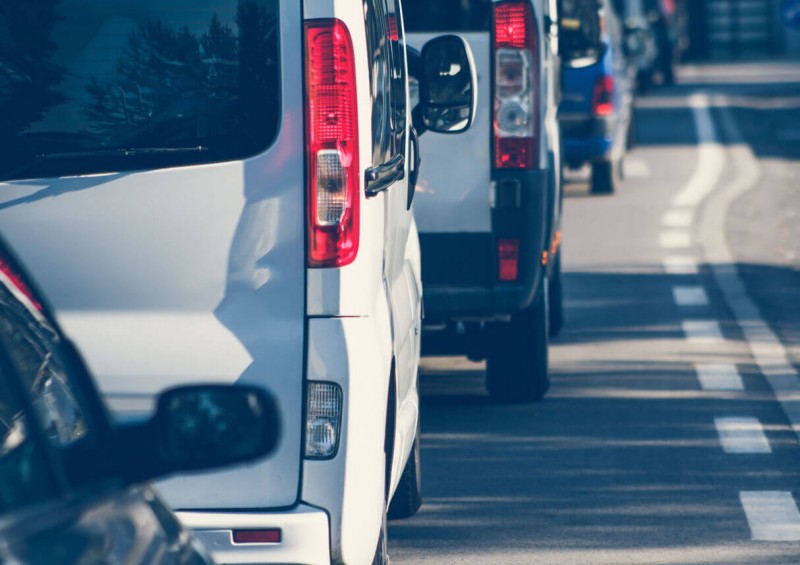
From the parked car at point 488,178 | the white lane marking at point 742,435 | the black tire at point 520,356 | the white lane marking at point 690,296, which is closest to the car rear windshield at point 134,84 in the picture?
the parked car at point 488,178

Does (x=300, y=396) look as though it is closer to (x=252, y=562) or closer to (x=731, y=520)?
(x=252, y=562)

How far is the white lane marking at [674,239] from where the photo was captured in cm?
1493

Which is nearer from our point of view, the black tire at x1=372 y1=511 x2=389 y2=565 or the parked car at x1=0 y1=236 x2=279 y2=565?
the parked car at x1=0 y1=236 x2=279 y2=565

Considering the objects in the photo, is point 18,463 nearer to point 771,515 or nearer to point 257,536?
point 257,536

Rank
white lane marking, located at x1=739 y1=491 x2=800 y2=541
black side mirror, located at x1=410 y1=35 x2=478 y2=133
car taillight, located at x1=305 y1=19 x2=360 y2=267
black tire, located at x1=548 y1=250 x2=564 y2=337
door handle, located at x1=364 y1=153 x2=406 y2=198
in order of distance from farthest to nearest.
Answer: black tire, located at x1=548 y1=250 x2=564 y2=337 < black side mirror, located at x1=410 y1=35 x2=478 y2=133 < white lane marking, located at x1=739 y1=491 x2=800 y2=541 < door handle, located at x1=364 y1=153 x2=406 y2=198 < car taillight, located at x1=305 y1=19 x2=360 y2=267

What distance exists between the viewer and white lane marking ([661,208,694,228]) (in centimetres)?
1650

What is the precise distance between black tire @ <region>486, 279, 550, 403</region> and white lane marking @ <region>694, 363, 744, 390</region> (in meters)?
0.90

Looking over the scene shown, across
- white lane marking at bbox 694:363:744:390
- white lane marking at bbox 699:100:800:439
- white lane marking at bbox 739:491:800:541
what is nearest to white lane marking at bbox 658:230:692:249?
white lane marking at bbox 699:100:800:439

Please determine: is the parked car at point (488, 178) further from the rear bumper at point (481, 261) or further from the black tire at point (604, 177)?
the black tire at point (604, 177)

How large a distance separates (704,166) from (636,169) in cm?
83

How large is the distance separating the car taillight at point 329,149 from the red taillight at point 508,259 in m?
3.27

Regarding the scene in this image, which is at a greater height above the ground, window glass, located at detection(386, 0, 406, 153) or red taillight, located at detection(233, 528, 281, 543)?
window glass, located at detection(386, 0, 406, 153)

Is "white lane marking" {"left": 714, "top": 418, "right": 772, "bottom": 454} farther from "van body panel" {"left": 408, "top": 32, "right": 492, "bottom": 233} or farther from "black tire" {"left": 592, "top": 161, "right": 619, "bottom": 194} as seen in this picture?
"black tire" {"left": 592, "top": 161, "right": 619, "bottom": 194}

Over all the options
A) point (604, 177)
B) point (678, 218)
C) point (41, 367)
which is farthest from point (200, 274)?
point (604, 177)
